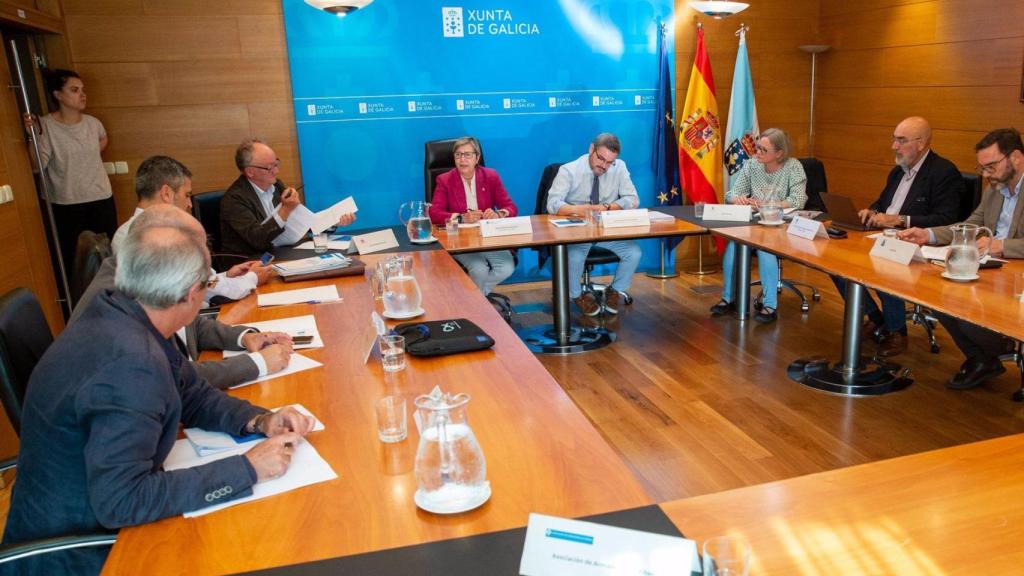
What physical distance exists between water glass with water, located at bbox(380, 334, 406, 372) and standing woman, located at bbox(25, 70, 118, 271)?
3414 mm

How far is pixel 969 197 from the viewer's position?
4082 mm

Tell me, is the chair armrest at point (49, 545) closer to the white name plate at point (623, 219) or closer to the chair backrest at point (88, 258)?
the chair backrest at point (88, 258)

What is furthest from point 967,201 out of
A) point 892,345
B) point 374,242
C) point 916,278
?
point 374,242

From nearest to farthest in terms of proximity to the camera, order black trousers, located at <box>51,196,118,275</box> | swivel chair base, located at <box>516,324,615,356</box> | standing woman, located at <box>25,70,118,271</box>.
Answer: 1. swivel chair base, located at <box>516,324,615,356</box>
2. standing woman, located at <box>25,70,118,271</box>
3. black trousers, located at <box>51,196,118,275</box>

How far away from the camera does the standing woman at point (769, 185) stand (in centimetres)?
466

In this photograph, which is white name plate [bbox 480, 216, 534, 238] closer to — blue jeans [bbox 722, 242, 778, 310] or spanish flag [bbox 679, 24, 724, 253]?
blue jeans [bbox 722, 242, 778, 310]

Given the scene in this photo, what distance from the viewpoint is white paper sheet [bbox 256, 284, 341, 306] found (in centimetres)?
284

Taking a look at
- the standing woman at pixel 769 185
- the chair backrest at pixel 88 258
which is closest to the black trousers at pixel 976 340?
the standing woman at pixel 769 185

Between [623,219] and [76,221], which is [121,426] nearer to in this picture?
[623,219]

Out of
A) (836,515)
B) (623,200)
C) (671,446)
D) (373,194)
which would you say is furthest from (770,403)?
(373,194)

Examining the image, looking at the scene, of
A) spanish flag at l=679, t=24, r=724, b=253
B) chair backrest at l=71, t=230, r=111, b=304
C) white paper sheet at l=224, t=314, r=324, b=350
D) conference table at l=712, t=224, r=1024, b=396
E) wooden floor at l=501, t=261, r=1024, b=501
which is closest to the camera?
white paper sheet at l=224, t=314, r=324, b=350

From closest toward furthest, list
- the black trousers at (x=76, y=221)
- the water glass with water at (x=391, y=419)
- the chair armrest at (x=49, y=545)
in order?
the chair armrest at (x=49, y=545), the water glass with water at (x=391, y=419), the black trousers at (x=76, y=221)

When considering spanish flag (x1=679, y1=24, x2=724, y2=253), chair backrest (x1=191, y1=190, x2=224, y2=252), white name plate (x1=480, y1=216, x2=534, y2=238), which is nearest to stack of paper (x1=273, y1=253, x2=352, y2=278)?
chair backrest (x1=191, y1=190, x2=224, y2=252)

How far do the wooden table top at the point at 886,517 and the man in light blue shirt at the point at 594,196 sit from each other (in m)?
3.31
